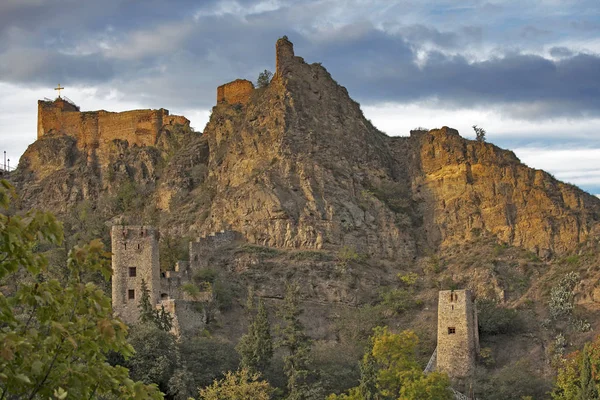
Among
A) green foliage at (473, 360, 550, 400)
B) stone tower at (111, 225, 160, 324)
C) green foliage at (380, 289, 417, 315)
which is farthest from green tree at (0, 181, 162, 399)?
green foliage at (380, 289, 417, 315)

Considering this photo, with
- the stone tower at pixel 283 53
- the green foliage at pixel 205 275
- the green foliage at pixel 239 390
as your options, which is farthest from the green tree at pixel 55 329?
the stone tower at pixel 283 53

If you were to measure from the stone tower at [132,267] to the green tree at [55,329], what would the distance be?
36.8 meters

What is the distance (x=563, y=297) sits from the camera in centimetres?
5478

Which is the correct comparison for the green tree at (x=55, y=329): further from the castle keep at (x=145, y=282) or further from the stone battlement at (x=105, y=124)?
the stone battlement at (x=105, y=124)

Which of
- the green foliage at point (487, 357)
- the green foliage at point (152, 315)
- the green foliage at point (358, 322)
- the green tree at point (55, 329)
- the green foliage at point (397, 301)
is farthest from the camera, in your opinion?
the green foliage at point (397, 301)

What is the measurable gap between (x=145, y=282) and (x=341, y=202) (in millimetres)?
16578

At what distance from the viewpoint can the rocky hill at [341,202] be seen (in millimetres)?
59469

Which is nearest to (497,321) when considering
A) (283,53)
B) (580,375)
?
(580,375)

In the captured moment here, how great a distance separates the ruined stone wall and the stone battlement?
395 centimetres

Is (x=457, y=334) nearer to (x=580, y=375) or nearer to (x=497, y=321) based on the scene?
(x=497, y=321)

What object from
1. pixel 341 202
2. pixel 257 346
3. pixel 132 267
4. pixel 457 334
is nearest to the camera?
pixel 257 346

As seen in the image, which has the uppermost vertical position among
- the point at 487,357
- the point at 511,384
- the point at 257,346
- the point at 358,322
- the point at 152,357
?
the point at 358,322

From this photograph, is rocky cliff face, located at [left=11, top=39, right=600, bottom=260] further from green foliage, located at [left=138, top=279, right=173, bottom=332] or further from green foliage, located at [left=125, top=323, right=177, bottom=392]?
green foliage, located at [left=125, top=323, right=177, bottom=392]

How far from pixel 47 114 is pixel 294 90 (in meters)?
20.7
